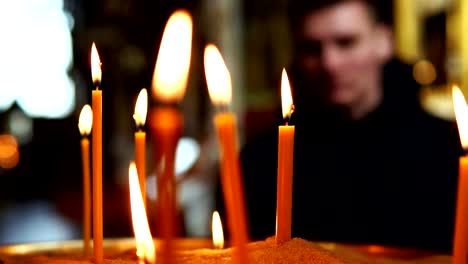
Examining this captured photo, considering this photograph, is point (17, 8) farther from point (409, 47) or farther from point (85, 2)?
point (409, 47)

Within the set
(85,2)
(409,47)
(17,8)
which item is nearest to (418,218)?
(409,47)

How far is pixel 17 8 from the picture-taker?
4328 mm

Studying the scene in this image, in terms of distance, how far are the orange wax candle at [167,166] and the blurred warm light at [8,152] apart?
13.0 ft

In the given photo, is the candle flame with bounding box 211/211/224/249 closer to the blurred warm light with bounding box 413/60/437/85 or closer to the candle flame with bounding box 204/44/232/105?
the candle flame with bounding box 204/44/232/105

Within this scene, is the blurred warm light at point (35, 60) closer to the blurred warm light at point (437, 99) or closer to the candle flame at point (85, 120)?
the blurred warm light at point (437, 99)

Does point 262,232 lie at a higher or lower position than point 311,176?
lower

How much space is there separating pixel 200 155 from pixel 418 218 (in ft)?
5.38

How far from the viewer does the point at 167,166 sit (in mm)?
367

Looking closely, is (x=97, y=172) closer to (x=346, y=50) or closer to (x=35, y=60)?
(x=346, y=50)

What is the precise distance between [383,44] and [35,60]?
2518 millimetres

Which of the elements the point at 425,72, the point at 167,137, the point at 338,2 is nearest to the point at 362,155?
the point at 338,2

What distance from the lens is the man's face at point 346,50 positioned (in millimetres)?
2307

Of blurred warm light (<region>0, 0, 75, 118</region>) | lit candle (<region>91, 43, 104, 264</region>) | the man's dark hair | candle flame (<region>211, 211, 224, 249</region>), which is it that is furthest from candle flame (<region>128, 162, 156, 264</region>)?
blurred warm light (<region>0, 0, 75, 118</region>)

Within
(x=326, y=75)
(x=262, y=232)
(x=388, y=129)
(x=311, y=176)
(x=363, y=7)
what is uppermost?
(x=363, y=7)
